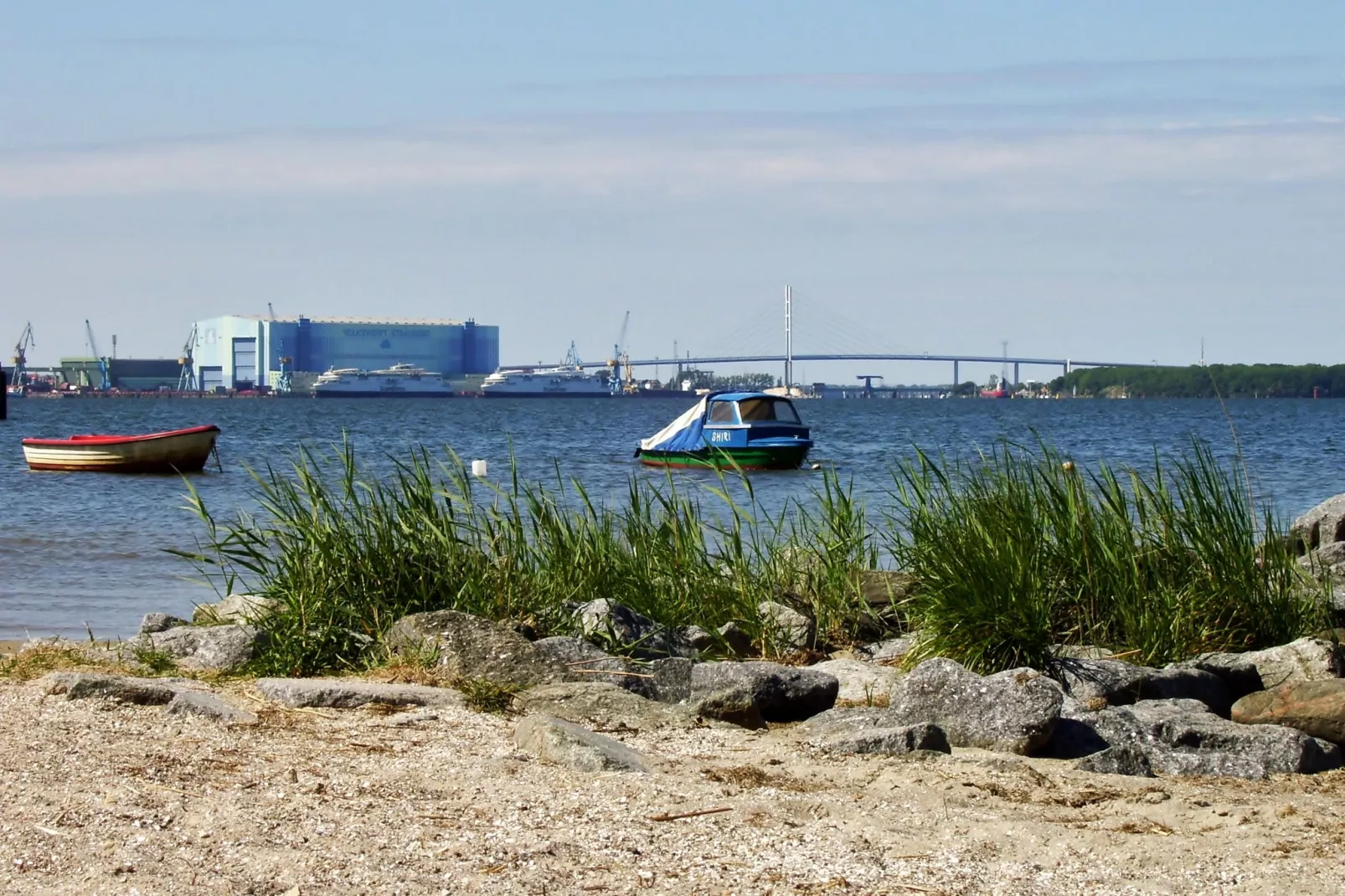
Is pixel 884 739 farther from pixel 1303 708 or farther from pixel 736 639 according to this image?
pixel 736 639

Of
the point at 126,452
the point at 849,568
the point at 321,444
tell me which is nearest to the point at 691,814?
Result: the point at 849,568

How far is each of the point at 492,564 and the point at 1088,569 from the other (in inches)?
122

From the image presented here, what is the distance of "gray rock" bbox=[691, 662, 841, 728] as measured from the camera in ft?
21.1

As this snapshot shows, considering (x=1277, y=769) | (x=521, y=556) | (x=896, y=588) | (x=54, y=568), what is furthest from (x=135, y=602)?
(x=1277, y=769)

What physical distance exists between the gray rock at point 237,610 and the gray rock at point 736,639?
7.53 ft

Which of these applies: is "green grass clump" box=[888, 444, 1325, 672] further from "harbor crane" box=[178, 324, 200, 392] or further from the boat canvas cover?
"harbor crane" box=[178, 324, 200, 392]

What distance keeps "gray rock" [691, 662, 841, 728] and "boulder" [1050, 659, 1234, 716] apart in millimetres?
1134

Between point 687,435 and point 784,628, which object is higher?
point 687,435

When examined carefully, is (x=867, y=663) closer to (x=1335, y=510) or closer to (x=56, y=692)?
(x=56, y=692)

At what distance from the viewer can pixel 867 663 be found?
7.98 metres

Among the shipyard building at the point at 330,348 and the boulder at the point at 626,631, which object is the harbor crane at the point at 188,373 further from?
the boulder at the point at 626,631

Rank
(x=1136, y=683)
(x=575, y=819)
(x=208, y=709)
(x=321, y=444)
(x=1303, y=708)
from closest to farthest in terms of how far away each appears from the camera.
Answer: (x=575, y=819), (x=208, y=709), (x=1303, y=708), (x=1136, y=683), (x=321, y=444)

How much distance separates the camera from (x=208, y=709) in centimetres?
586

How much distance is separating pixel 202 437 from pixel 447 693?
27.0 meters
